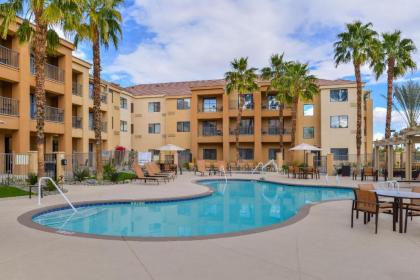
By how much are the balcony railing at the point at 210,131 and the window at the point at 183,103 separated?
3540mm

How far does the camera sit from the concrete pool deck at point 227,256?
4.86m

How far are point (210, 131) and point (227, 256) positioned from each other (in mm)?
33419

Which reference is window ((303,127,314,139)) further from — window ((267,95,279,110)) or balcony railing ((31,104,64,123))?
balcony railing ((31,104,64,123))

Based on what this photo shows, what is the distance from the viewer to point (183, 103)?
4066cm

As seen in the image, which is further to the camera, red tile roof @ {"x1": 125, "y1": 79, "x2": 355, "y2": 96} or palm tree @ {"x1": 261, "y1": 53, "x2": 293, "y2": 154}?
→ red tile roof @ {"x1": 125, "y1": 79, "x2": 355, "y2": 96}

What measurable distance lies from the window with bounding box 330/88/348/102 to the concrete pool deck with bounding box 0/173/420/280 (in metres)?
29.1

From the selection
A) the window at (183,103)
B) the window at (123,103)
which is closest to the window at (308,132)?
the window at (183,103)

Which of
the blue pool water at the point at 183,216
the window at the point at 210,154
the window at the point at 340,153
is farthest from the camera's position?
the window at the point at 210,154

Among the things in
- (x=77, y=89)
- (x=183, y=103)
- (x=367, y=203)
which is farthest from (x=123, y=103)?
(x=367, y=203)

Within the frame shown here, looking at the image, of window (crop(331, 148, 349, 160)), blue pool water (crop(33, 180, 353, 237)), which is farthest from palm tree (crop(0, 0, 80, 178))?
window (crop(331, 148, 349, 160))

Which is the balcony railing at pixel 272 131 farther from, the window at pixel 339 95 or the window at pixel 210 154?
the window at pixel 210 154

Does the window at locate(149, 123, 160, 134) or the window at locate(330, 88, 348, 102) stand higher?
the window at locate(330, 88, 348, 102)

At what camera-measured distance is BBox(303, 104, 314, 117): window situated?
3681 cm

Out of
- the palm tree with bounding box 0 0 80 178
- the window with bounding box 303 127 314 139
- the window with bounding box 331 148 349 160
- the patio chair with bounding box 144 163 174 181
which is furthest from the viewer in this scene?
the window with bounding box 303 127 314 139
